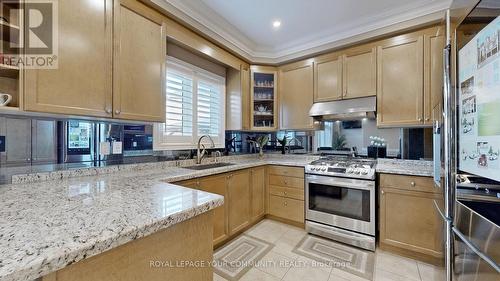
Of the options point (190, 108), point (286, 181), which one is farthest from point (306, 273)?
point (190, 108)

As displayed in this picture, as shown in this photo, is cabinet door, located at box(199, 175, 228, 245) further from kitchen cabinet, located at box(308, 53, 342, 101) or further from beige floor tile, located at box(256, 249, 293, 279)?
kitchen cabinet, located at box(308, 53, 342, 101)

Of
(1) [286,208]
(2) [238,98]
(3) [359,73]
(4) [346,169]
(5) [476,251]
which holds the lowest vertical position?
(1) [286,208]

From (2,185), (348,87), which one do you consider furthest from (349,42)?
(2,185)

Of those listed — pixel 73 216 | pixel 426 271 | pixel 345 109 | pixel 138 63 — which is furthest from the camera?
pixel 345 109

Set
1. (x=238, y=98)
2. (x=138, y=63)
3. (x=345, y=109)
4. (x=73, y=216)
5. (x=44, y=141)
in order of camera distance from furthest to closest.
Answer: (x=238, y=98) < (x=345, y=109) < (x=138, y=63) < (x=44, y=141) < (x=73, y=216)

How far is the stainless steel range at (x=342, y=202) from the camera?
2154mm

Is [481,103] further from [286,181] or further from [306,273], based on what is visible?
[286,181]

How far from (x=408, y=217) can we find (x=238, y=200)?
5.82 feet

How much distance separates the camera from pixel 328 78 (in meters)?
2.79

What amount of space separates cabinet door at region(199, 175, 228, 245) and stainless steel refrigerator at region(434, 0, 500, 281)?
173 centimetres

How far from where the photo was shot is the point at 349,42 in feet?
8.38

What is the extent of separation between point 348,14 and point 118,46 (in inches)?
95.2

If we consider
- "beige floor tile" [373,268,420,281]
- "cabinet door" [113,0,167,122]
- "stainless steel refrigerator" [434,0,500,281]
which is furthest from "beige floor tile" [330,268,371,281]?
"cabinet door" [113,0,167,122]

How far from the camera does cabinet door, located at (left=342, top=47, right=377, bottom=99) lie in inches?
97.3
